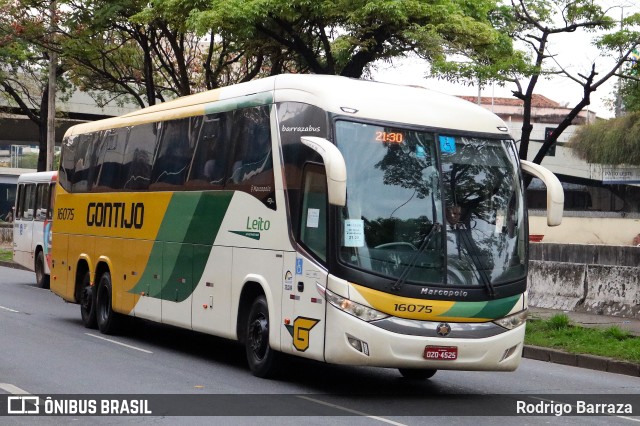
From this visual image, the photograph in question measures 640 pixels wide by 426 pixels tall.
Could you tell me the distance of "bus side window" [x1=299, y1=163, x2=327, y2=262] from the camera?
11383mm

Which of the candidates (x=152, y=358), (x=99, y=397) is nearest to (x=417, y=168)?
(x=99, y=397)

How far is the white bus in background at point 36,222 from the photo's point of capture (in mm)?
27759

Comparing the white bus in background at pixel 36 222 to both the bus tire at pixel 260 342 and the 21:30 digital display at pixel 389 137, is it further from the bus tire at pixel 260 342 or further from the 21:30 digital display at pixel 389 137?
the 21:30 digital display at pixel 389 137

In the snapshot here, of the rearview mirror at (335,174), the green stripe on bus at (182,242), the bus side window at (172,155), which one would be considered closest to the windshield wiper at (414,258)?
the rearview mirror at (335,174)

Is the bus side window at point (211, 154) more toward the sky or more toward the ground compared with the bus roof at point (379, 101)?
more toward the ground

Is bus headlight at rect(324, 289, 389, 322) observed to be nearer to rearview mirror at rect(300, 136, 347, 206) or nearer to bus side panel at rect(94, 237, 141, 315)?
rearview mirror at rect(300, 136, 347, 206)

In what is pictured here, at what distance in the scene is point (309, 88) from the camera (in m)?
12.1

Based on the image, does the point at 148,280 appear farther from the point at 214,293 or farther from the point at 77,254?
the point at 77,254

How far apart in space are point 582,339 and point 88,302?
8091mm

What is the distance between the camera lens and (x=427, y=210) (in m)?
11.3

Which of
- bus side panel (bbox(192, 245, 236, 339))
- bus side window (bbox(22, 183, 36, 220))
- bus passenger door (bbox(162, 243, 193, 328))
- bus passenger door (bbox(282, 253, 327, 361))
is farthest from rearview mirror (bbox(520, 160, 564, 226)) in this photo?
bus side window (bbox(22, 183, 36, 220))

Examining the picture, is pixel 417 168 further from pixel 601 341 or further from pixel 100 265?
pixel 100 265

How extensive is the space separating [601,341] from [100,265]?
812 cm

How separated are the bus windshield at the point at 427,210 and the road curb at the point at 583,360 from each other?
3.98m
